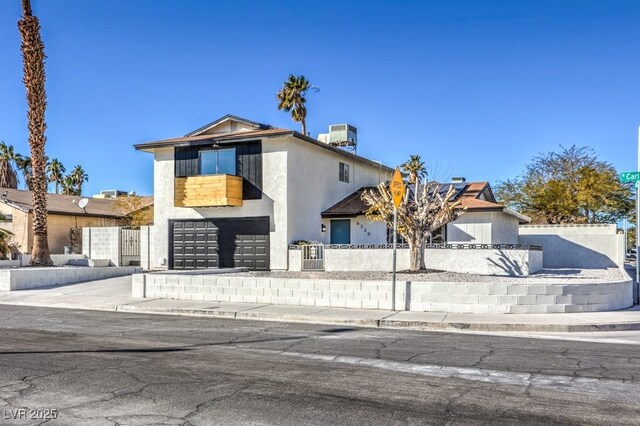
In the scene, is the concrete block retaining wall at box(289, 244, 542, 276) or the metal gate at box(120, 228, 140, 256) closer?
the concrete block retaining wall at box(289, 244, 542, 276)

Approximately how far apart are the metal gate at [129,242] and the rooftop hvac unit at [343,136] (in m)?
12.3

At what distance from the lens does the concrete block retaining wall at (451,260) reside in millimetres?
21469

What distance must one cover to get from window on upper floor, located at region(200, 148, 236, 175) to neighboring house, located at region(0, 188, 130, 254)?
13450 mm

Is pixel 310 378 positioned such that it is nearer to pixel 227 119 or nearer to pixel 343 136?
pixel 227 119

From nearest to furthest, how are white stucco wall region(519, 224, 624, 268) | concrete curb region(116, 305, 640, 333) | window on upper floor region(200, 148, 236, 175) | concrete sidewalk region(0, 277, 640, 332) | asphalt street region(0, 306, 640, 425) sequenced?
asphalt street region(0, 306, 640, 425) < concrete curb region(116, 305, 640, 333) < concrete sidewalk region(0, 277, 640, 332) < window on upper floor region(200, 148, 236, 175) < white stucco wall region(519, 224, 624, 268)

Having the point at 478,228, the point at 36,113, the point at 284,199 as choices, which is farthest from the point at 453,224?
the point at 36,113

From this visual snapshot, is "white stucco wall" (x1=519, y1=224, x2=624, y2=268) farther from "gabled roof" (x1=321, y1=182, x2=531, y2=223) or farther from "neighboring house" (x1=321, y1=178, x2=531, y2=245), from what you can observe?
"neighboring house" (x1=321, y1=178, x2=531, y2=245)

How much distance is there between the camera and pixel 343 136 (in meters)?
33.8

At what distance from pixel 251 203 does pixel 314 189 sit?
10.4 ft

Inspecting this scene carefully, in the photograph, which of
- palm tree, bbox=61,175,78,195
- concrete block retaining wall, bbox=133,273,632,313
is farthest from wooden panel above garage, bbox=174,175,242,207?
palm tree, bbox=61,175,78,195

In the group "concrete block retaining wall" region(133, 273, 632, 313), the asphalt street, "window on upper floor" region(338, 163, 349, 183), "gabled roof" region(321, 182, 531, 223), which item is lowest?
the asphalt street

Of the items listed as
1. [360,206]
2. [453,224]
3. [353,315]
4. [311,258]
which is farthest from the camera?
[453,224]

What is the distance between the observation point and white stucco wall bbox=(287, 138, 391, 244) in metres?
25.2

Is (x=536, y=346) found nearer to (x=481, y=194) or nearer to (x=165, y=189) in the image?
(x=165, y=189)
